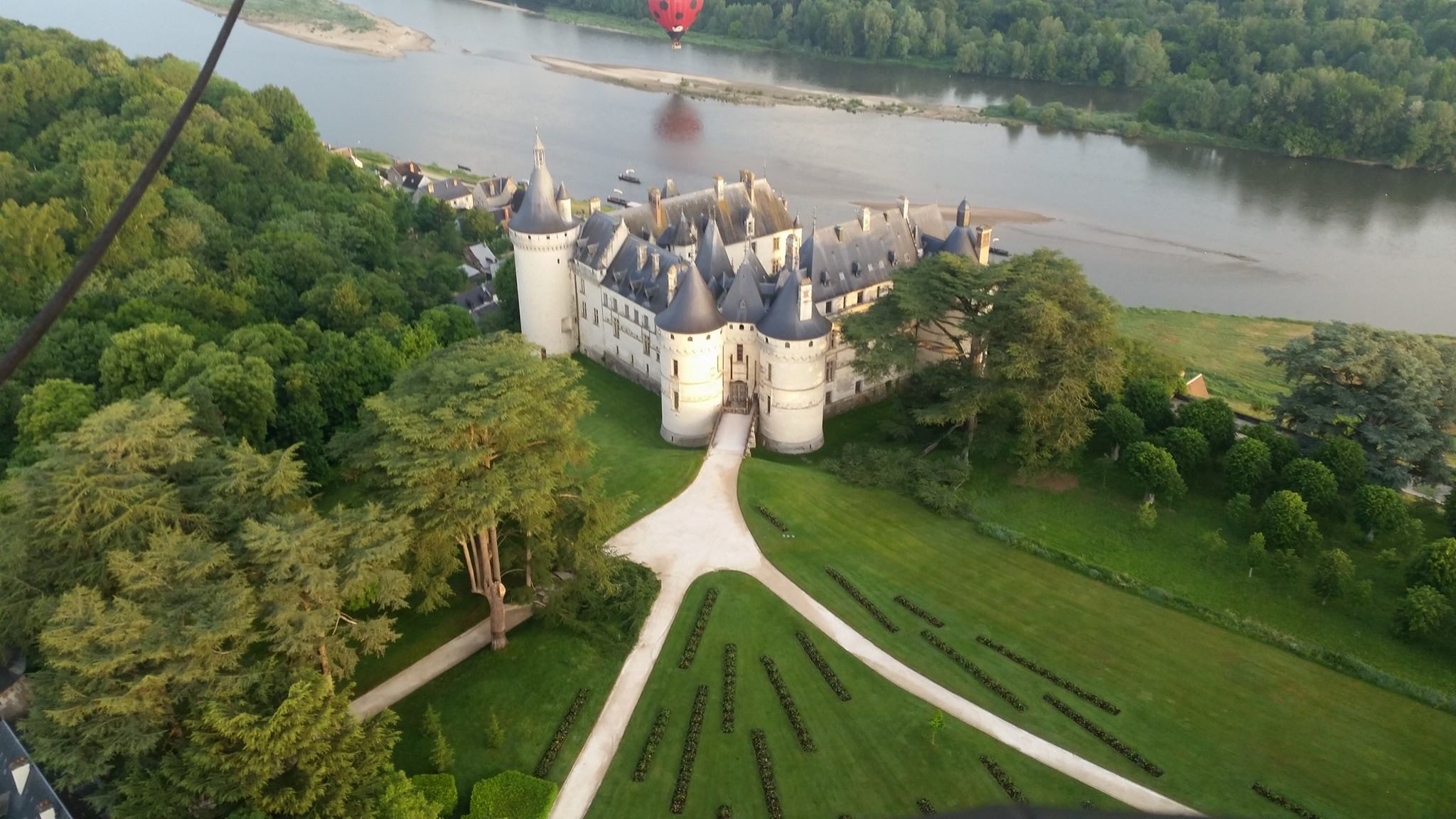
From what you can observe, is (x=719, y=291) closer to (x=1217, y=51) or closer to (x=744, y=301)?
(x=744, y=301)

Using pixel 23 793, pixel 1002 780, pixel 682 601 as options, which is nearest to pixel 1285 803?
pixel 1002 780

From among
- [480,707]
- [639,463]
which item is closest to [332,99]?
[639,463]

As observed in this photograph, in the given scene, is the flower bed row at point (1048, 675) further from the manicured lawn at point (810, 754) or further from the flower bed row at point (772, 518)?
the flower bed row at point (772, 518)

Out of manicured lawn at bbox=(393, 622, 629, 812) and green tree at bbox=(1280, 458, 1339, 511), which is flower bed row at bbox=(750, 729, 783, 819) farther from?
green tree at bbox=(1280, 458, 1339, 511)

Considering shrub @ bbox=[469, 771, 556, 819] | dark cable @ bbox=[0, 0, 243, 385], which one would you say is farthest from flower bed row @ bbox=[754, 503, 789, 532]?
dark cable @ bbox=[0, 0, 243, 385]

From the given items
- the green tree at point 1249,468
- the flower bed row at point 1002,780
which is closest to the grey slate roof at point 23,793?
the flower bed row at point 1002,780

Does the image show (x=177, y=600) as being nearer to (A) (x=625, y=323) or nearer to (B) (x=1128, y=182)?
(A) (x=625, y=323)
